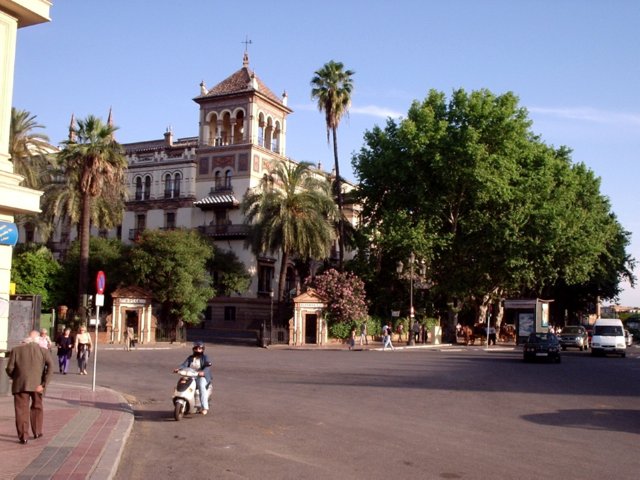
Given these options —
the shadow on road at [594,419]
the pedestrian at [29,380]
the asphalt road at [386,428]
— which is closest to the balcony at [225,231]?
the asphalt road at [386,428]

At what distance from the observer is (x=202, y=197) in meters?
63.4

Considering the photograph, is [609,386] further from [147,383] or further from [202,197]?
[202,197]

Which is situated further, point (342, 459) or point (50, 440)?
point (50, 440)

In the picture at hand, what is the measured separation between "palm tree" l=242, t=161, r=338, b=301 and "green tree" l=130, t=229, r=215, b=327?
15.6 feet

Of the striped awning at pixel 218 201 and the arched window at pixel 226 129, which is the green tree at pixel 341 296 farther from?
the arched window at pixel 226 129

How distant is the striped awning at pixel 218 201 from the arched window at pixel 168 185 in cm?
380

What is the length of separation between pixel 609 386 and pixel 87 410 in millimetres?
14336

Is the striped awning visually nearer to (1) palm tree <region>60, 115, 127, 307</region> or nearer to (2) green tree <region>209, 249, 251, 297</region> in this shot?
(2) green tree <region>209, 249, 251, 297</region>

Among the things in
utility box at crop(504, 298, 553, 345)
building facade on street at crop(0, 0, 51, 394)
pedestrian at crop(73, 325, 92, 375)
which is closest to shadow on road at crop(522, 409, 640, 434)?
building facade on street at crop(0, 0, 51, 394)

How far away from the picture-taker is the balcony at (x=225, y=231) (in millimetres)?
60969

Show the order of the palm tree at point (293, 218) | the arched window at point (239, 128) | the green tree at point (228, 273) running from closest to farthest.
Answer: the palm tree at point (293, 218) < the green tree at point (228, 273) < the arched window at point (239, 128)

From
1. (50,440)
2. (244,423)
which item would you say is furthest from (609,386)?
(50,440)

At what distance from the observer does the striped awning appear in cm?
6059

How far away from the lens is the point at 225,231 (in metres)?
62.1
